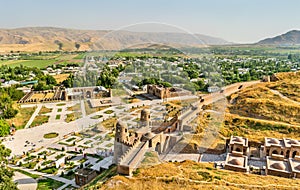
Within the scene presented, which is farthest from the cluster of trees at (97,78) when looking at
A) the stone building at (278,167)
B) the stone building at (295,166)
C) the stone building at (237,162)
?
the stone building at (295,166)

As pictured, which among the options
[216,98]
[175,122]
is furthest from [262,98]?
[175,122]

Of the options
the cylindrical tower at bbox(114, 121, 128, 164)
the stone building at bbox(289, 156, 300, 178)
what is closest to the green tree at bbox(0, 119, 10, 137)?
the cylindrical tower at bbox(114, 121, 128, 164)

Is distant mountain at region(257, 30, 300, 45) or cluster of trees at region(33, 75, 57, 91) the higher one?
distant mountain at region(257, 30, 300, 45)

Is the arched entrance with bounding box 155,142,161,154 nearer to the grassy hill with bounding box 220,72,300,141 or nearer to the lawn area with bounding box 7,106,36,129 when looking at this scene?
the grassy hill with bounding box 220,72,300,141

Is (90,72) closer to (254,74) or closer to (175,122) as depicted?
(175,122)

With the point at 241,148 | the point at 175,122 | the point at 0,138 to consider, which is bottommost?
the point at 0,138

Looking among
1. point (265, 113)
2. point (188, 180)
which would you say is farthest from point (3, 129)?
point (265, 113)
